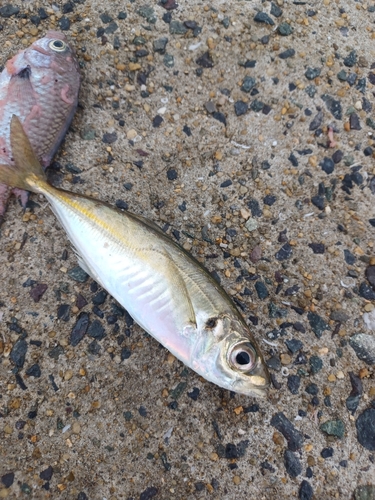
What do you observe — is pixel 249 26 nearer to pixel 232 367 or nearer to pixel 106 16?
pixel 106 16

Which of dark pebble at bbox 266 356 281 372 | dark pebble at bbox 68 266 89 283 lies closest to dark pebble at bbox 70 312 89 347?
dark pebble at bbox 68 266 89 283

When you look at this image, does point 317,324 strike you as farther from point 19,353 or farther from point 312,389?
point 19,353

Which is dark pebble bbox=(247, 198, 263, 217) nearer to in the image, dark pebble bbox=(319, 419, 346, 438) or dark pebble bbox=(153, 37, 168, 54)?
dark pebble bbox=(153, 37, 168, 54)

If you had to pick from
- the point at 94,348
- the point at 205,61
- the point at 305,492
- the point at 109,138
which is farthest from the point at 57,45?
the point at 305,492

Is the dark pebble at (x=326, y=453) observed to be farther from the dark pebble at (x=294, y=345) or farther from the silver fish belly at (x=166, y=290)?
the silver fish belly at (x=166, y=290)

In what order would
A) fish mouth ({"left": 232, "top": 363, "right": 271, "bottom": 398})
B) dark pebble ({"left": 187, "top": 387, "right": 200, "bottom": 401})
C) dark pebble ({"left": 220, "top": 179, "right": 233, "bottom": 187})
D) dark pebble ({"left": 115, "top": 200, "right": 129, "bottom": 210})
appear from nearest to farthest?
1. fish mouth ({"left": 232, "top": 363, "right": 271, "bottom": 398})
2. dark pebble ({"left": 187, "top": 387, "right": 200, "bottom": 401})
3. dark pebble ({"left": 115, "top": 200, "right": 129, "bottom": 210})
4. dark pebble ({"left": 220, "top": 179, "right": 233, "bottom": 187})

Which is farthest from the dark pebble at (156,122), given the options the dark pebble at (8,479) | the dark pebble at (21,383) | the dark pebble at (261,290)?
the dark pebble at (8,479)
